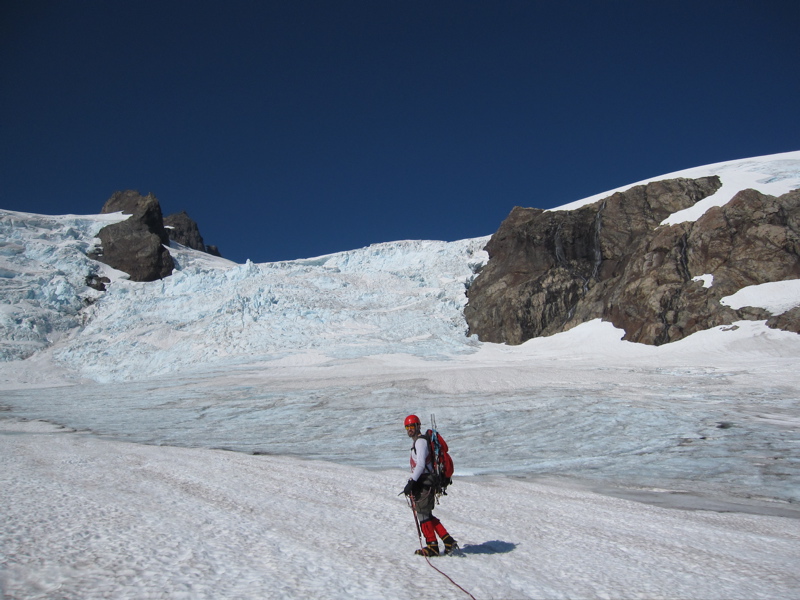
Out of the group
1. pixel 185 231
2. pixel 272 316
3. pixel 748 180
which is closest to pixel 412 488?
pixel 272 316

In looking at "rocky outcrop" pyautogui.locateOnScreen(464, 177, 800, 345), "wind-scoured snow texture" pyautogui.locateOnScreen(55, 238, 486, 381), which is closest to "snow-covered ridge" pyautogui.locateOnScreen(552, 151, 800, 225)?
"rocky outcrop" pyautogui.locateOnScreen(464, 177, 800, 345)

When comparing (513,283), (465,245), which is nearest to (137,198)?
(465,245)

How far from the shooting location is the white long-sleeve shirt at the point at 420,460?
4878mm

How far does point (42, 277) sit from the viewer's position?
4638 cm

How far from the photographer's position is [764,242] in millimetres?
31984

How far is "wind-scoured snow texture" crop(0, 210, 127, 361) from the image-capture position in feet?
132

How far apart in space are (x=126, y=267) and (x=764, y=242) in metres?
52.0

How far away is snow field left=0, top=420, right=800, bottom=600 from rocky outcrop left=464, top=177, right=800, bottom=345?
27041 millimetres

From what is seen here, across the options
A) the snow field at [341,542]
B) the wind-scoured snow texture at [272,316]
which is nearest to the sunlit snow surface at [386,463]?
the snow field at [341,542]

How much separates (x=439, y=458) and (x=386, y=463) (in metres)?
6.65

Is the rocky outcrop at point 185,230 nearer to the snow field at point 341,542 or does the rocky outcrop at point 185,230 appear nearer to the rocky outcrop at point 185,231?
the rocky outcrop at point 185,231

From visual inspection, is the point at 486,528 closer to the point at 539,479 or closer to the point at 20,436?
the point at 539,479

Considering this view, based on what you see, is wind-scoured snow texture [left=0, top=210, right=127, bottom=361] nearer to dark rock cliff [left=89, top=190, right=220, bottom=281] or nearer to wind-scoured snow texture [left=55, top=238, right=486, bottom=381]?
dark rock cliff [left=89, top=190, right=220, bottom=281]

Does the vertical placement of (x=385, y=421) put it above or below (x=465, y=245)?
below
